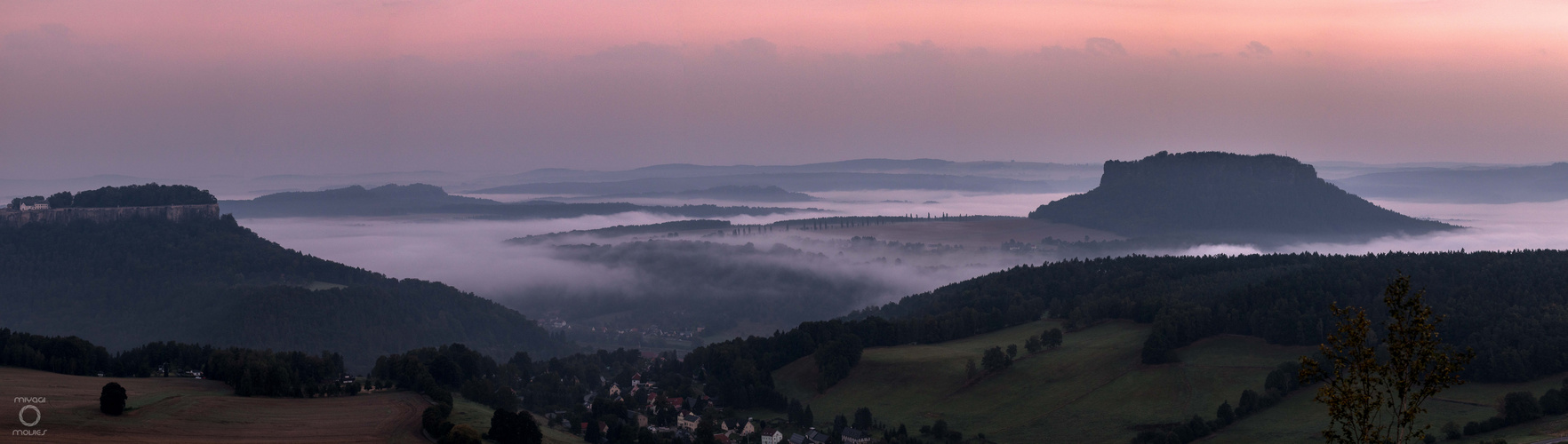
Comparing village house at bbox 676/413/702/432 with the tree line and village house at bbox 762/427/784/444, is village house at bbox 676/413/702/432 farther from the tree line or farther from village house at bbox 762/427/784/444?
the tree line

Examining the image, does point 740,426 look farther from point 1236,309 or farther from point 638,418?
point 1236,309

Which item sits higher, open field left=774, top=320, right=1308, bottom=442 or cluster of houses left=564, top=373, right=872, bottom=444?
open field left=774, top=320, right=1308, bottom=442

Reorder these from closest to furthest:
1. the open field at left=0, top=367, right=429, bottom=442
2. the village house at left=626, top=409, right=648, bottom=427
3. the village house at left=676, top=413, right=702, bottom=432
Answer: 1. the open field at left=0, top=367, right=429, bottom=442
2. the village house at left=626, top=409, right=648, bottom=427
3. the village house at left=676, top=413, right=702, bottom=432

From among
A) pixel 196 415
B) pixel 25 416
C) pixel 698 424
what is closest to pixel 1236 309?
pixel 698 424

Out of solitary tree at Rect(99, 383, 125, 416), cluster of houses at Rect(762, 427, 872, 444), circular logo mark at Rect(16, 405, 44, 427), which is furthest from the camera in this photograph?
cluster of houses at Rect(762, 427, 872, 444)

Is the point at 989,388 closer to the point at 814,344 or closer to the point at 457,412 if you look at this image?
the point at 814,344

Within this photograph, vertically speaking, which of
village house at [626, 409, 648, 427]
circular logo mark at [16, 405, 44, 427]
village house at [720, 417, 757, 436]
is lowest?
village house at [720, 417, 757, 436]

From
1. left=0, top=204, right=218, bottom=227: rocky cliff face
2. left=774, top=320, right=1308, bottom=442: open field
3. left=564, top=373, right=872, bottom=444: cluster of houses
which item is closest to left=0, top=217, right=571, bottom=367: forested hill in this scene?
left=0, top=204, right=218, bottom=227: rocky cliff face

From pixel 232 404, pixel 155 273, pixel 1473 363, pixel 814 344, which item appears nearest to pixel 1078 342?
pixel 814 344
